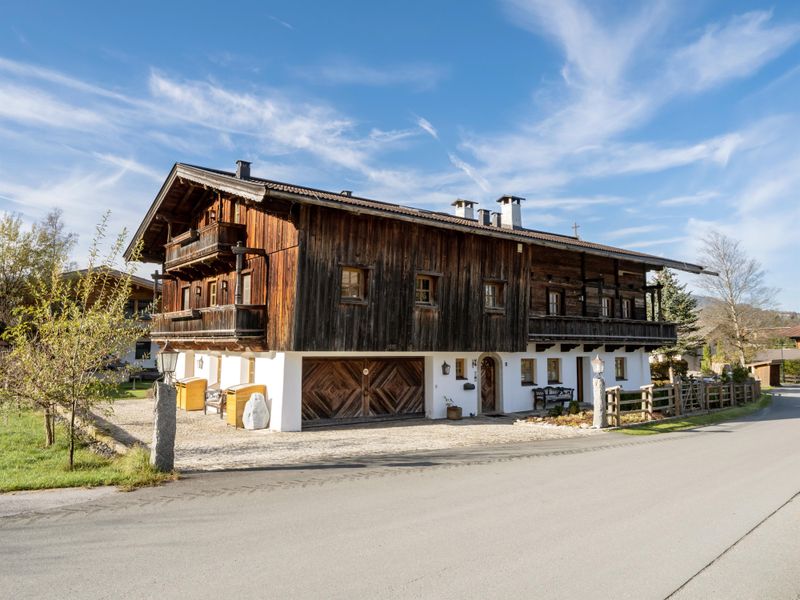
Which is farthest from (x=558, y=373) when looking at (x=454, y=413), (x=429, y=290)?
→ (x=429, y=290)

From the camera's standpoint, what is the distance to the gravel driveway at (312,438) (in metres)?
12.8

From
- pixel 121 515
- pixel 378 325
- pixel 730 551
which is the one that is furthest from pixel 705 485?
pixel 378 325

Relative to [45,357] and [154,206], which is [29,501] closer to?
[45,357]

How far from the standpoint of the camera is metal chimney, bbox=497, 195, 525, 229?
96.1 feet

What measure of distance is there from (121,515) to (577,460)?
30.7ft

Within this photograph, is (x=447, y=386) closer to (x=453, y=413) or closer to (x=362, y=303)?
(x=453, y=413)

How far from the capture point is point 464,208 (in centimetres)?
2939

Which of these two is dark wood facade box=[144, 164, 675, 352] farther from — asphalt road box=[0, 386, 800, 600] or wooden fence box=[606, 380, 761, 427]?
asphalt road box=[0, 386, 800, 600]

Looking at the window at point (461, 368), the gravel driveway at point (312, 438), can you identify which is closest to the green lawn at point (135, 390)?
the gravel driveway at point (312, 438)

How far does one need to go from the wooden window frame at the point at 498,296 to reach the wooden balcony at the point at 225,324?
8738 mm

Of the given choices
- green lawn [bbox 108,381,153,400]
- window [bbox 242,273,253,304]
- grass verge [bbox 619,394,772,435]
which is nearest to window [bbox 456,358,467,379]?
grass verge [bbox 619,394,772,435]

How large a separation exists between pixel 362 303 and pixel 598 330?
43.6 ft

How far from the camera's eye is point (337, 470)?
448 inches

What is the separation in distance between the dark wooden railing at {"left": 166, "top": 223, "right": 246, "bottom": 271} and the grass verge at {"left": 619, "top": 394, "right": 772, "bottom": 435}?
14.6 metres
